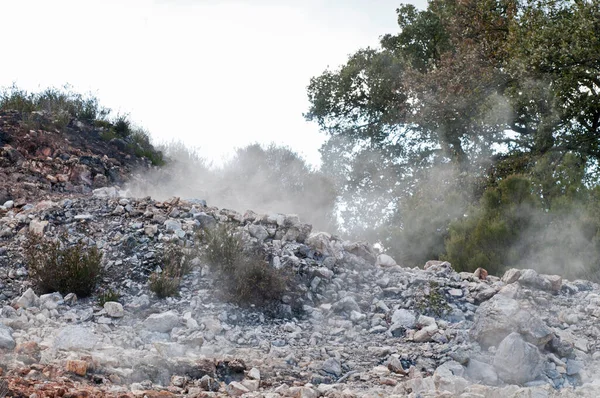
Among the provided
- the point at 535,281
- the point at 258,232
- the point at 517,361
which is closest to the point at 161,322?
the point at 258,232

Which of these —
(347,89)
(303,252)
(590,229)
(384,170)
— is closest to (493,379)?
(303,252)

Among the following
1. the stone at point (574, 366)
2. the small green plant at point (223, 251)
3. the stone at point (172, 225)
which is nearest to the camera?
the stone at point (574, 366)

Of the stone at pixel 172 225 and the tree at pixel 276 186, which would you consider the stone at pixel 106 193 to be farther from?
the tree at pixel 276 186

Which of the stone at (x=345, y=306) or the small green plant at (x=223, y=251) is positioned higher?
the small green plant at (x=223, y=251)

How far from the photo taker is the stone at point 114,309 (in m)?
7.59

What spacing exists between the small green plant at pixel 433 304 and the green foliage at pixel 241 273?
171 cm

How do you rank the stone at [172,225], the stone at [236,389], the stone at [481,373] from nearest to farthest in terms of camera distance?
the stone at [236,389] → the stone at [481,373] → the stone at [172,225]

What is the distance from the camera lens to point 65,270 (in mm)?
8211

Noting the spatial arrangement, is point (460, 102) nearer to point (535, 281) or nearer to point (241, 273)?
point (535, 281)

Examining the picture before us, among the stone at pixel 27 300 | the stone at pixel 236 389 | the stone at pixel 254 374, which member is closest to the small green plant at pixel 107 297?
the stone at pixel 27 300

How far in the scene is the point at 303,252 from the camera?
9.59 metres

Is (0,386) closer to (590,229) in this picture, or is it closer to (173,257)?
(173,257)

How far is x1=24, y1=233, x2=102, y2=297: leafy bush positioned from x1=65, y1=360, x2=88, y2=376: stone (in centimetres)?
300

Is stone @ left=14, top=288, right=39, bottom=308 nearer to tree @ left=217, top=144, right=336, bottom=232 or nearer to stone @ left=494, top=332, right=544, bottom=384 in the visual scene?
stone @ left=494, top=332, right=544, bottom=384
